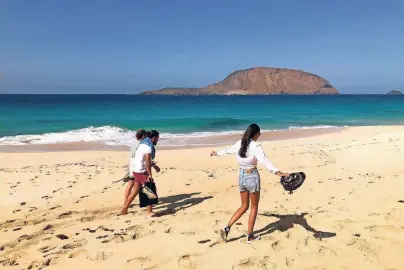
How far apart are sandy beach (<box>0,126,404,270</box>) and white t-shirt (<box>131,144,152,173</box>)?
890mm

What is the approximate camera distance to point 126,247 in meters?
5.14

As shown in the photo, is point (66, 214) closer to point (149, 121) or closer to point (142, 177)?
point (142, 177)

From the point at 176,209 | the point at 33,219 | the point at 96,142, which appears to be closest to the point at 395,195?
the point at 176,209

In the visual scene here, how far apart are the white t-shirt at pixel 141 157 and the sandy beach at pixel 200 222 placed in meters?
0.89

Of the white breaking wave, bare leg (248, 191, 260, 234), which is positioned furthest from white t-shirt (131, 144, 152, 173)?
the white breaking wave

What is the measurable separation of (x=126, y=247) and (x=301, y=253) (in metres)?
2.40

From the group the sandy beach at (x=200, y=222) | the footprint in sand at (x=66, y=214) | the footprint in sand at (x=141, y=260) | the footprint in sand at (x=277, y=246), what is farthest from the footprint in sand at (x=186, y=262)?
the footprint in sand at (x=66, y=214)

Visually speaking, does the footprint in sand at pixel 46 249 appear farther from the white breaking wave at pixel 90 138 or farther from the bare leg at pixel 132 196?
the white breaking wave at pixel 90 138

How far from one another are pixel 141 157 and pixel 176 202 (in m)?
1.85

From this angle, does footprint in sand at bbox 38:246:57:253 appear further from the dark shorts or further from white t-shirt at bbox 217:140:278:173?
white t-shirt at bbox 217:140:278:173

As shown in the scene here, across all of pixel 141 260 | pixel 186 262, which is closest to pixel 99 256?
pixel 141 260

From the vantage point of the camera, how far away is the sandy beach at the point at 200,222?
4707mm

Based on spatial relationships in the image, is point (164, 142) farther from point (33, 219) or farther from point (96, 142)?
point (33, 219)

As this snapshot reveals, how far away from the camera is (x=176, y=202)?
8188 mm
